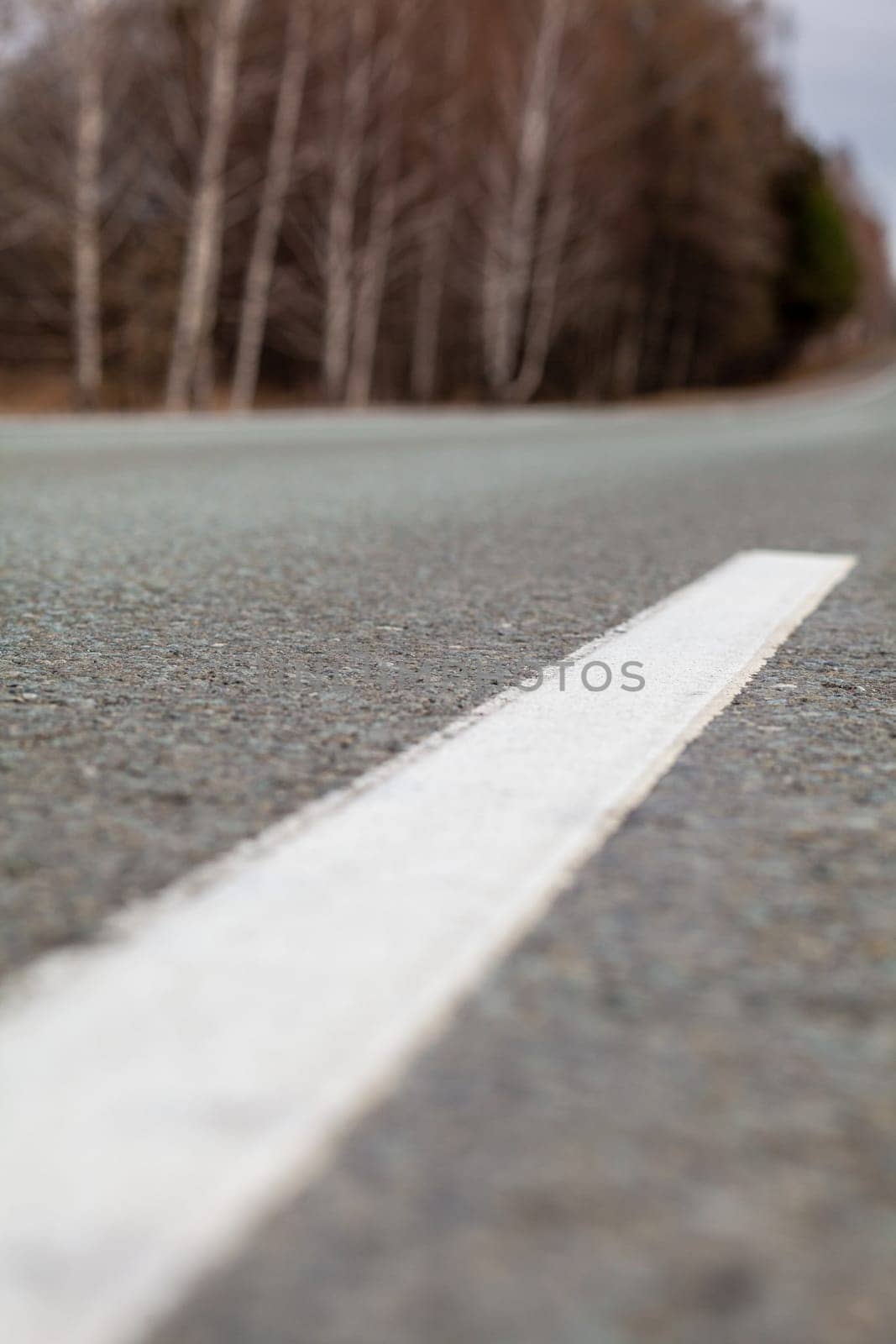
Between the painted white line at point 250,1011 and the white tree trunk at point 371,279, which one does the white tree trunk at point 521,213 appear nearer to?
the white tree trunk at point 371,279

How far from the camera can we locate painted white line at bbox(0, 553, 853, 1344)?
0.82 meters

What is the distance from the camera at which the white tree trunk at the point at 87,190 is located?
19.8 metres

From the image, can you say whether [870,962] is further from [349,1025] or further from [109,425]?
[109,425]

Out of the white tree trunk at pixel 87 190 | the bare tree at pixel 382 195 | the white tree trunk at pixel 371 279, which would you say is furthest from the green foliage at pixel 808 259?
the white tree trunk at pixel 87 190

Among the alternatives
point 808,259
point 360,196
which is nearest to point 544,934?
point 360,196

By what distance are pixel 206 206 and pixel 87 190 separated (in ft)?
7.21

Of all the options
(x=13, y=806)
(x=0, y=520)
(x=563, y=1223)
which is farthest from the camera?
(x=0, y=520)

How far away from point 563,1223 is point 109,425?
40.1ft

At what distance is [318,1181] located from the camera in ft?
2.95

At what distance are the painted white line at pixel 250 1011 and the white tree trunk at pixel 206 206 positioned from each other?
70.9 feet

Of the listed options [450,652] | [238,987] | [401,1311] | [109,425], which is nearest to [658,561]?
[450,652]

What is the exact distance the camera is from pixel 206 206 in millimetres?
22359

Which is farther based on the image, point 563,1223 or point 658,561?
point 658,561

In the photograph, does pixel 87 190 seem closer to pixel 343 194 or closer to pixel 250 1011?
pixel 343 194
